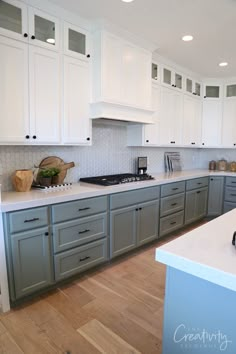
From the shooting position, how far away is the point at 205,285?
3.21 feet

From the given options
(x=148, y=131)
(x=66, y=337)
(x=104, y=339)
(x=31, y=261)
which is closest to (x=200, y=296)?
(x=104, y=339)

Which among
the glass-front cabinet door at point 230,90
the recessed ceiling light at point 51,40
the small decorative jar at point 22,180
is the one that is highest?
the glass-front cabinet door at point 230,90

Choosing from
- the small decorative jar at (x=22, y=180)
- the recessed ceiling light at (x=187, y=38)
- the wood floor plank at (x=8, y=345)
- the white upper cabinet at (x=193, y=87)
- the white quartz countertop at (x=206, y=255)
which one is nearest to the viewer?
the white quartz countertop at (x=206, y=255)

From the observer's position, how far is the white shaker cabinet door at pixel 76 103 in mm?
2506

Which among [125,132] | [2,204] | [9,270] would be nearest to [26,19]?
[2,204]

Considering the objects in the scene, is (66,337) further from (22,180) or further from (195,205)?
(195,205)

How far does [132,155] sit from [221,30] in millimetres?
1932

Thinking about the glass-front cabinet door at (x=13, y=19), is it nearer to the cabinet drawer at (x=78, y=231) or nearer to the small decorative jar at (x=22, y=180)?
the small decorative jar at (x=22, y=180)

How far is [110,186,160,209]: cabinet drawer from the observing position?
2.70 meters

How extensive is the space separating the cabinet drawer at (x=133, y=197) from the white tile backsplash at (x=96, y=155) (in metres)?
0.63

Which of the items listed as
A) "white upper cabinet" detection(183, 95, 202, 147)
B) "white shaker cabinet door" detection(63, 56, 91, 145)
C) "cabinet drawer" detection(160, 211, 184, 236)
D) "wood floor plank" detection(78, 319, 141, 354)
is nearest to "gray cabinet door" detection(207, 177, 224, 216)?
Answer: "white upper cabinet" detection(183, 95, 202, 147)

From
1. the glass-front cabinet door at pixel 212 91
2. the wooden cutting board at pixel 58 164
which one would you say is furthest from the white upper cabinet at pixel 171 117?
the wooden cutting board at pixel 58 164

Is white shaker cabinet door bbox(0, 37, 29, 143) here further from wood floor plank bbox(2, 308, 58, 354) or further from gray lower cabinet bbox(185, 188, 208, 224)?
gray lower cabinet bbox(185, 188, 208, 224)

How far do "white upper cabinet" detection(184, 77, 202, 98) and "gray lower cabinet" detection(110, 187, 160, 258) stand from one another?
6.98 ft
